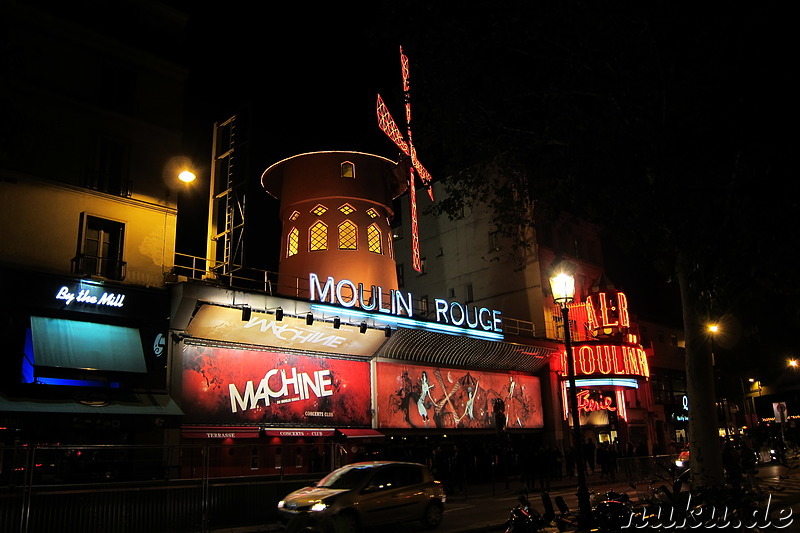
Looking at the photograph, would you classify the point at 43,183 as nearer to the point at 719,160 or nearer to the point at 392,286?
the point at 392,286

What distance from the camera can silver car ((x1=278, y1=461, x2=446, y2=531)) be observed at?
46.3ft

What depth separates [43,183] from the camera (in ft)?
65.5

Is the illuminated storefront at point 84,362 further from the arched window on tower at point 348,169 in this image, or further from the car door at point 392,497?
the arched window on tower at point 348,169

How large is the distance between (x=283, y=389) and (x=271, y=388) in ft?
1.70

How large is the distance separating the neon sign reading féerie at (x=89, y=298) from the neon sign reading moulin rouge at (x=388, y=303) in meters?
6.69

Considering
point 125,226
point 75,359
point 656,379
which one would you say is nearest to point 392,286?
point 125,226

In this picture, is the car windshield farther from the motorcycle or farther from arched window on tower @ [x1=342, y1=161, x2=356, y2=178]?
arched window on tower @ [x1=342, y1=161, x2=356, y2=178]

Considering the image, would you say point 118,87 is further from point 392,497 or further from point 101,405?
point 392,497

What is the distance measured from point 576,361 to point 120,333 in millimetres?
24389

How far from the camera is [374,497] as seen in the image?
578 inches

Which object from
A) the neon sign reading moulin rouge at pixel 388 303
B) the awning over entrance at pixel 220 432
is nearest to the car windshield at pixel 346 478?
the awning over entrance at pixel 220 432

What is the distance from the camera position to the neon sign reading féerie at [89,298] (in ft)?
62.8

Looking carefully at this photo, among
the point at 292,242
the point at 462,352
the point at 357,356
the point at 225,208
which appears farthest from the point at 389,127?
the point at 225,208

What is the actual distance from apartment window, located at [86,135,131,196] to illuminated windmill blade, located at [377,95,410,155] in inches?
564
